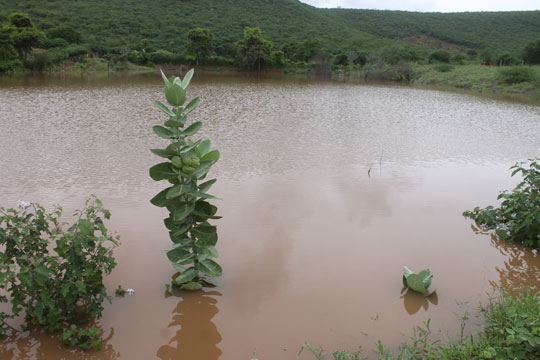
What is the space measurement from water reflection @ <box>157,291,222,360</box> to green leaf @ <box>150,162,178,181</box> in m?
0.82

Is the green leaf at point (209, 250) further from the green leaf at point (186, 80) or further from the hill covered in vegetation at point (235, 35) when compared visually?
the hill covered in vegetation at point (235, 35)

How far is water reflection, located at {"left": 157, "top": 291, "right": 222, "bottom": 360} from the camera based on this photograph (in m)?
2.27

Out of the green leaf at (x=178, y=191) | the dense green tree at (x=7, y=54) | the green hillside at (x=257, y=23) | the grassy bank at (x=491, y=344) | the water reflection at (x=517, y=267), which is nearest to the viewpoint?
the grassy bank at (x=491, y=344)

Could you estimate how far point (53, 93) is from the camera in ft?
44.5

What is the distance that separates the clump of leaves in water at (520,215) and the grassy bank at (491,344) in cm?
135

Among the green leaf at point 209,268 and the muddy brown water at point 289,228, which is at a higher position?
the green leaf at point 209,268

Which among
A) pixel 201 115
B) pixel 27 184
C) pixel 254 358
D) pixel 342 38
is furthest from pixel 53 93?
pixel 342 38

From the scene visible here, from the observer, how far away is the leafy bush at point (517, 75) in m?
24.4

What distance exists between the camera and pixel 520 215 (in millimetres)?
3717

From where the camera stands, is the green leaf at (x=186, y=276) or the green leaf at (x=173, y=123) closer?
the green leaf at (x=173, y=123)

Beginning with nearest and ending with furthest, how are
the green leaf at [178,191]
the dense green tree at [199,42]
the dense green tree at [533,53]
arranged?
the green leaf at [178,191] → the dense green tree at [533,53] → the dense green tree at [199,42]

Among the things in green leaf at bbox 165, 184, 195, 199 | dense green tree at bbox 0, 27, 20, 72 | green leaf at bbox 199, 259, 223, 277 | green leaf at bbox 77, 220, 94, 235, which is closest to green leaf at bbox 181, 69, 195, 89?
green leaf at bbox 165, 184, 195, 199

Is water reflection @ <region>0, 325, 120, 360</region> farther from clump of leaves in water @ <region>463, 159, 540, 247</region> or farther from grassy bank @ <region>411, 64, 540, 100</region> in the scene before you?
grassy bank @ <region>411, 64, 540, 100</region>

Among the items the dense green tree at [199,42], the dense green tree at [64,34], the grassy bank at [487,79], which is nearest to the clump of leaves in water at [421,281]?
the grassy bank at [487,79]
